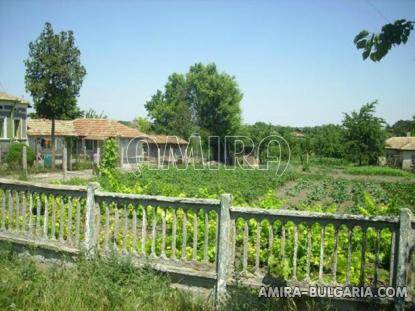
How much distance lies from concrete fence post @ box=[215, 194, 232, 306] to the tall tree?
1031 inches

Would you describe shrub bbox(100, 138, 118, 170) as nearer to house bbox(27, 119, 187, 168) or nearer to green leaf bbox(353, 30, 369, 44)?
green leaf bbox(353, 30, 369, 44)

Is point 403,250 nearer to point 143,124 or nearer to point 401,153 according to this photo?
point 401,153

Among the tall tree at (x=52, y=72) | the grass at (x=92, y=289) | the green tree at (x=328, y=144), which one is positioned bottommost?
the grass at (x=92, y=289)

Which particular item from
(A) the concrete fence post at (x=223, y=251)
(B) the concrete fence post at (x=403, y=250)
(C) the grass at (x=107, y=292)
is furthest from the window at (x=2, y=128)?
(B) the concrete fence post at (x=403, y=250)

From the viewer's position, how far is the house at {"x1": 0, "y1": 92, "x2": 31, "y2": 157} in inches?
1158

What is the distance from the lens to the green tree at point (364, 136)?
4638 centimetres

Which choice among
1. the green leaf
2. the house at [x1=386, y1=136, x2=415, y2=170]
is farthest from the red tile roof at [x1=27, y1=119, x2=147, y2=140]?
the house at [x1=386, y1=136, x2=415, y2=170]

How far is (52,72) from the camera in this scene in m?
28.3

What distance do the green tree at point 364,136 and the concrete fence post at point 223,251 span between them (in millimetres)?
45460

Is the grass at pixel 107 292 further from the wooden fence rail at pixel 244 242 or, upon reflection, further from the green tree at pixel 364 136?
the green tree at pixel 364 136

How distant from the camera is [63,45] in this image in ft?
94.4

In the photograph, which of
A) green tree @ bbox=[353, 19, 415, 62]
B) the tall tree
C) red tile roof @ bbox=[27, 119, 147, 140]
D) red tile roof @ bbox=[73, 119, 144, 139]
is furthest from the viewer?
red tile roof @ bbox=[73, 119, 144, 139]

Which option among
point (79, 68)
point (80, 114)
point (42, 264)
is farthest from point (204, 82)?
point (42, 264)

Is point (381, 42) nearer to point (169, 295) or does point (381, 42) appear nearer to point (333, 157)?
point (169, 295)
